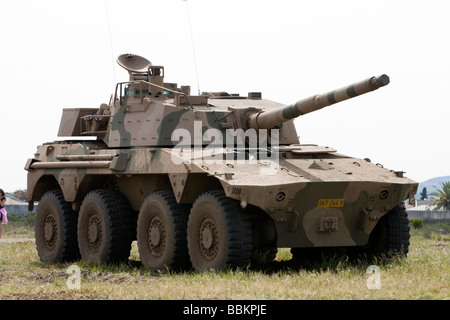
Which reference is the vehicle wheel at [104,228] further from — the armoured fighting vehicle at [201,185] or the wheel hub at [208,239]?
the wheel hub at [208,239]

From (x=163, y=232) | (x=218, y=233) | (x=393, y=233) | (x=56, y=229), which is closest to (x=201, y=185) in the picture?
(x=163, y=232)

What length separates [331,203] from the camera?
1345cm

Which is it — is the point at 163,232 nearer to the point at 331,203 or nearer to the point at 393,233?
the point at 331,203

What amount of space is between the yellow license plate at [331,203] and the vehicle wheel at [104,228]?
418 centimetres

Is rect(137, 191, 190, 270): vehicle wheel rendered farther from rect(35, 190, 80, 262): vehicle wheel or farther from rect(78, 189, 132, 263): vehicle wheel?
rect(35, 190, 80, 262): vehicle wheel

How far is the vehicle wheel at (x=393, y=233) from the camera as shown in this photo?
1445cm

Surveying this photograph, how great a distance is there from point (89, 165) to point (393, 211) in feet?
17.6

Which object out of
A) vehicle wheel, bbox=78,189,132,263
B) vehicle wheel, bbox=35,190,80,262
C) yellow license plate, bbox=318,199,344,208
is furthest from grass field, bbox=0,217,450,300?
vehicle wheel, bbox=35,190,80,262

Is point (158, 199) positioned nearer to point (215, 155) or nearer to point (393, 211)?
point (215, 155)

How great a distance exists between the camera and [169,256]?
1433cm

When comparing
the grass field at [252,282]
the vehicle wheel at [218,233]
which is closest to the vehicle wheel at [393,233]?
the grass field at [252,282]

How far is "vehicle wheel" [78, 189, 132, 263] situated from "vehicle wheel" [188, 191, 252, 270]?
2.64m

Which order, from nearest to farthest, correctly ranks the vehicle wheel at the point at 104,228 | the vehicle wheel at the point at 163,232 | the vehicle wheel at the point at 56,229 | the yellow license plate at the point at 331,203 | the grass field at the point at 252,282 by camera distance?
the grass field at the point at 252,282 < the yellow license plate at the point at 331,203 < the vehicle wheel at the point at 163,232 < the vehicle wheel at the point at 104,228 < the vehicle wheel at the point at 56,229
